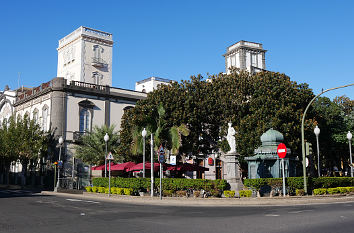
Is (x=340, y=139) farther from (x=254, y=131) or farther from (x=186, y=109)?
(x=186, y=109)

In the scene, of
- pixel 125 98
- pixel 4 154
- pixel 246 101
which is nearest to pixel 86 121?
pixel 125 98

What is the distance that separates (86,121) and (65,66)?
1509 cm

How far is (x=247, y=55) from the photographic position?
190 ft

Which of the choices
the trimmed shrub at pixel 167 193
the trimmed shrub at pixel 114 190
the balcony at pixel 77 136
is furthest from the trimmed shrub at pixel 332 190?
the balcony at pixel 77 136

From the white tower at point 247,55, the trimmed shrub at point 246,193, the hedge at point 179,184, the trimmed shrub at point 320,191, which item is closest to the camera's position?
A: the trimmed shrub at point 246,193

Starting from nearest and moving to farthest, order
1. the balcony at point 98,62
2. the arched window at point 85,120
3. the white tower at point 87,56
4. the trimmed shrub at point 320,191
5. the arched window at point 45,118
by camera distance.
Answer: the trimmed shrub at point 320,191 → the arched window at point 85,120 → the arched window at point 45,118 → the white tower at point 87,56 → the balcony at point 98,62

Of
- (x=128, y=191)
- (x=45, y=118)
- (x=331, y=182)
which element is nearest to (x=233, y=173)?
(x=331, y=182)

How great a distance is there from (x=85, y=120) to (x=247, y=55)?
28602 mm

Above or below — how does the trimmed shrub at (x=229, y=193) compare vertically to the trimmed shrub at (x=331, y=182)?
below

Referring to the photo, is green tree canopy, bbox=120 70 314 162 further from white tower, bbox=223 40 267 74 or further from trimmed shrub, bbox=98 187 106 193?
white tower, bbox=223 40 267 74

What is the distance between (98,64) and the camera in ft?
167

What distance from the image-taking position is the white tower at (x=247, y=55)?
57250 mm

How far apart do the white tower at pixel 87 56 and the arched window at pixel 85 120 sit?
8.58 metres

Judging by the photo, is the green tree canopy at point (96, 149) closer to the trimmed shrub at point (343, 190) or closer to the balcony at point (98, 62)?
the balcony at point (98, 62)
